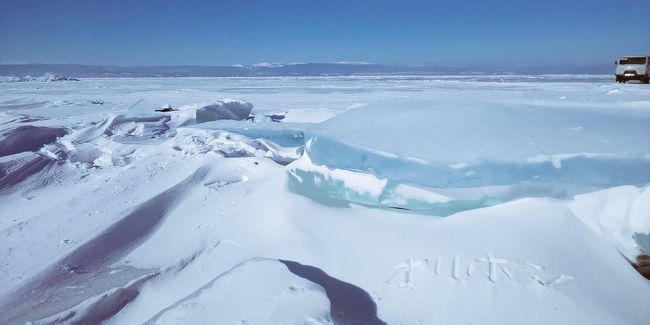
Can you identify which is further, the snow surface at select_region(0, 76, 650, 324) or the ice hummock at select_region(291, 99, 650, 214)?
the ice hummock at select_region(291, 99, 650, 214)

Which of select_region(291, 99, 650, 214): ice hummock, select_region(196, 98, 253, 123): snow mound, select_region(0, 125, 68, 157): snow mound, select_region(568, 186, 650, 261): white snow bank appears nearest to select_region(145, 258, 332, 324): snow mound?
select_region(291, 99, 650, 214): ice hummock

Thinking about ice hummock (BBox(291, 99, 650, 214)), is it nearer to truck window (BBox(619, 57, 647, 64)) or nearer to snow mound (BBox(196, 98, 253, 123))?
snow mound (BBox(196, 98, 253, 123))

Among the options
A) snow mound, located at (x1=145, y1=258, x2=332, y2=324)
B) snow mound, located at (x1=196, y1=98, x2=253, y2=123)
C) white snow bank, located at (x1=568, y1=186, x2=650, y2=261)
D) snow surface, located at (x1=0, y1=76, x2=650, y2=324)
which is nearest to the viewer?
snow mound, located at (x1=145, y1=258, x2=332, y2=324)

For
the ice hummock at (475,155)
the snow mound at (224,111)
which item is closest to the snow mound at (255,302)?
the ice hummock at (475,155)

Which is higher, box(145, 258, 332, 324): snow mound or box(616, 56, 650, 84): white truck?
box(616, 56, 650, 84): white truck

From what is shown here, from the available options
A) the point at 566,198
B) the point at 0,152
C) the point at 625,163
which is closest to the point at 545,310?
the point at 566,198

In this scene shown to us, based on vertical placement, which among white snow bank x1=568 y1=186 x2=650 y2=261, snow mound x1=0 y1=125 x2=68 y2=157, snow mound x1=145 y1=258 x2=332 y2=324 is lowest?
→ snow mound x1=145 y1=258 x2=332 y2=324
